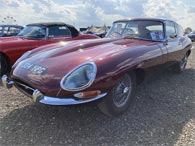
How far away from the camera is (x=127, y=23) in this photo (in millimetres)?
5332

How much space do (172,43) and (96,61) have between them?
106 inches

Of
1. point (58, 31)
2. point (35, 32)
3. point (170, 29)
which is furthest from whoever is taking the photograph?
point (58, 31)

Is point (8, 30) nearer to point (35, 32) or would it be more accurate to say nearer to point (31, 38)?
point (35, 32)

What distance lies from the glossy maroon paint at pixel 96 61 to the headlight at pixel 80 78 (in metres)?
0.05

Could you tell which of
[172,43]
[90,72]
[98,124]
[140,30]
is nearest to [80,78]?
[90,72]

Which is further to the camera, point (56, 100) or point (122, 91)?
point (122, 91)

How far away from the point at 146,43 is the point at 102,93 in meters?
1.82

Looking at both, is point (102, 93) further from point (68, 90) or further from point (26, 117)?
point (26, 117)

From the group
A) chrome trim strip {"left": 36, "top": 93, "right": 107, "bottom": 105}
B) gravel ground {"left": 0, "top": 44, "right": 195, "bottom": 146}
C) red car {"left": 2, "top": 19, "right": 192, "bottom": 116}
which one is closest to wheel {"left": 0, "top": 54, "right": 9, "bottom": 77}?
gravel ground {"left": 0, "top": 44, "right": 195, "bottom": 146}

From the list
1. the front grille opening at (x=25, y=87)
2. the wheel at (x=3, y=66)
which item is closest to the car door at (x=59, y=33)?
the wheel at (x=3, y=66)

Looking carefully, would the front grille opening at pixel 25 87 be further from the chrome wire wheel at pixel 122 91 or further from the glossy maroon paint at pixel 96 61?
the chrome wire wheel at pixel 122 91

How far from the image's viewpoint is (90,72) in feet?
10.2

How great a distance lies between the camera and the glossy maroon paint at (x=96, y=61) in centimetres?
311

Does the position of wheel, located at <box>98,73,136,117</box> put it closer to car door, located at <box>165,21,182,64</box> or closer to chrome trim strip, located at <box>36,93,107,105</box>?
chrome trim strip, located at <box>36,93,107,105</box>
